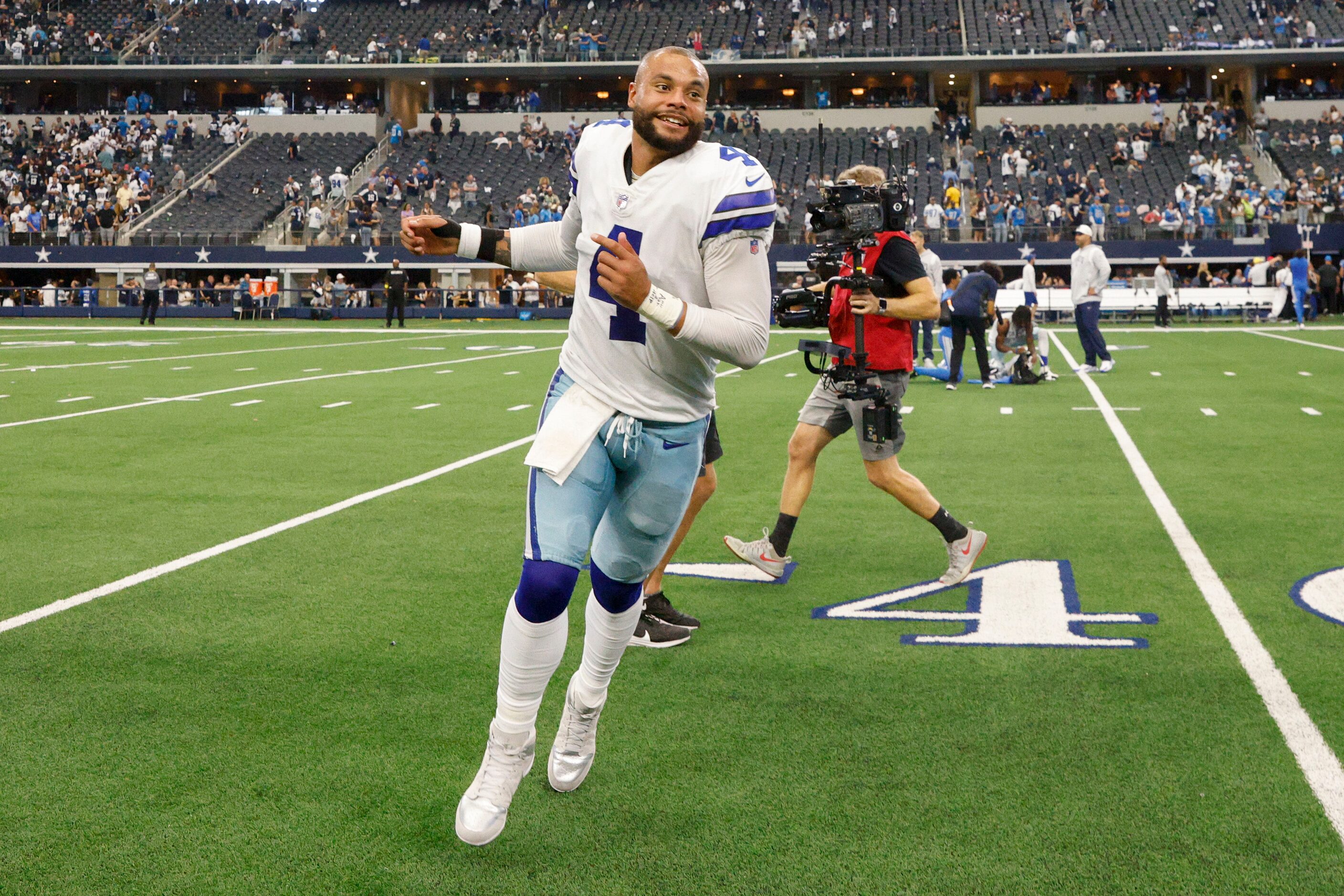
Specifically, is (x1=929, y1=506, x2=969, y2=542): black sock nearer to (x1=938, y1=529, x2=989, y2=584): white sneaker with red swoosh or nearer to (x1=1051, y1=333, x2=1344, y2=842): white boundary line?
(x1=938, y1=529, x2=989, y2=584): white sneaker with red swoosh

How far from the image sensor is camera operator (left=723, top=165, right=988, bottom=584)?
5.95m

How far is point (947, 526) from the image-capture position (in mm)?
6023

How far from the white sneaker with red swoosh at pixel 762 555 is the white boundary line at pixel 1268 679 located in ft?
6.33

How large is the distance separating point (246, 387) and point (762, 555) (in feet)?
37.4

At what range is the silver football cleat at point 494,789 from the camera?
127 inches

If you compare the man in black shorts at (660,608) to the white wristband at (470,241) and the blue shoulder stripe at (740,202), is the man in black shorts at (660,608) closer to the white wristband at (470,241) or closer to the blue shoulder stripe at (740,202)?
the white wristband at (470,241)

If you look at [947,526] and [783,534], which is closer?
[947,526]

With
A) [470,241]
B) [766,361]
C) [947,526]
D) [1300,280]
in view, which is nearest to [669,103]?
[470,241]

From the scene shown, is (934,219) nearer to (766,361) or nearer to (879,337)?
(766,361)

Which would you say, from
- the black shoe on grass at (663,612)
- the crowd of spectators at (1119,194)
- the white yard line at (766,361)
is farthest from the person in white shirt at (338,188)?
the black shoe on grass at (663,612)

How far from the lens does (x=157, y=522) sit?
7336mm

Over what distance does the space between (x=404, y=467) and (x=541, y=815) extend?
6.33 metres

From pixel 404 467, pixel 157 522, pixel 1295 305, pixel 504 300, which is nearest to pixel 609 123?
pixel 157 522

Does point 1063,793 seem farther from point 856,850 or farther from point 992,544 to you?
point 992,544
